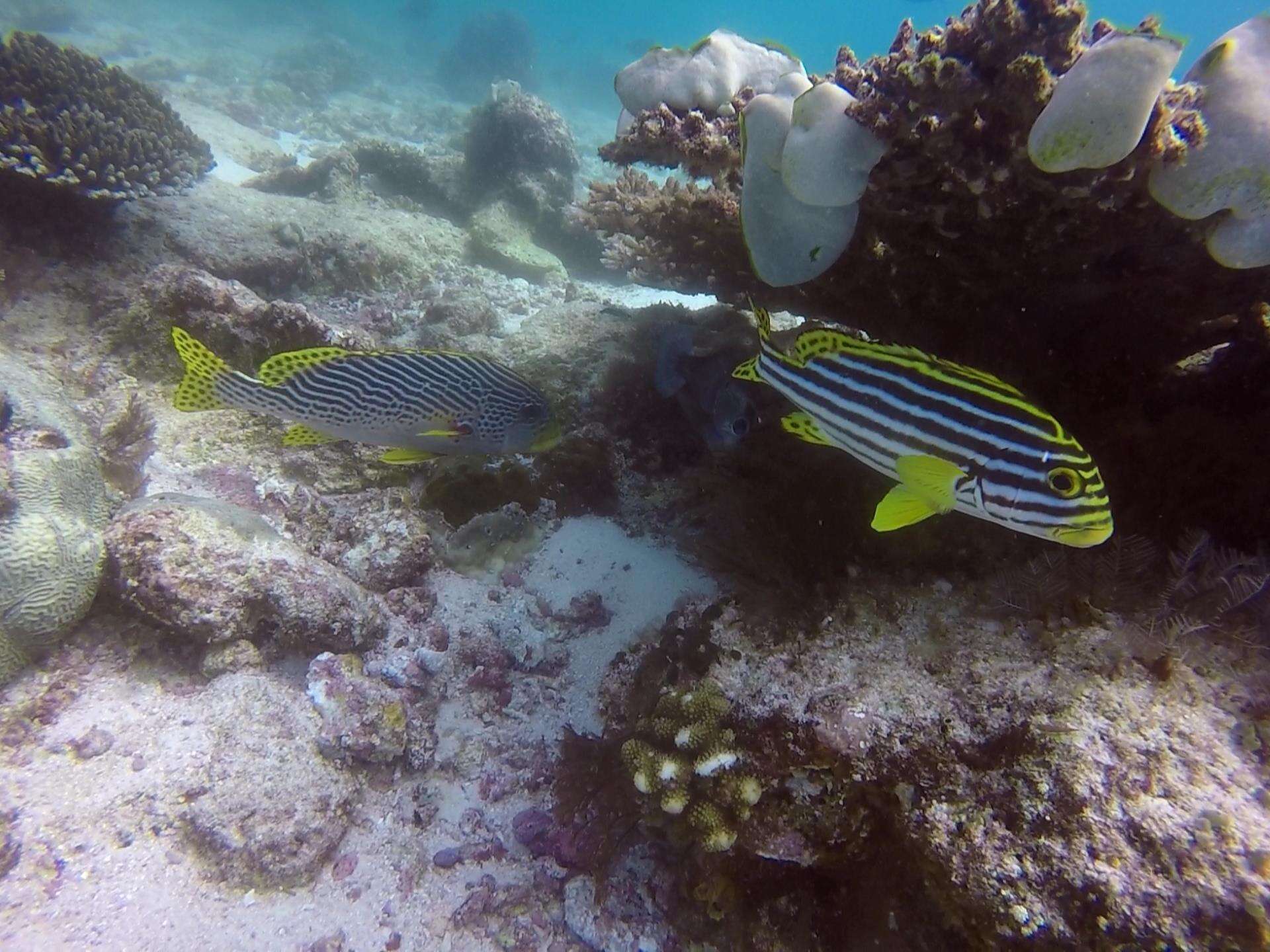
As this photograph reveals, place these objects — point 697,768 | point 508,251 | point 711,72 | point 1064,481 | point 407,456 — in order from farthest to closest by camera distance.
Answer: point 508,251
point 711,72
point 407,456
point 697,768
point 1064,481

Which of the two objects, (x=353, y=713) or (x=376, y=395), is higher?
(x=376, y=395)

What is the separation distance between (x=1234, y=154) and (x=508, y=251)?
10.0 metres

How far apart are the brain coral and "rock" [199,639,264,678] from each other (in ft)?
17.1

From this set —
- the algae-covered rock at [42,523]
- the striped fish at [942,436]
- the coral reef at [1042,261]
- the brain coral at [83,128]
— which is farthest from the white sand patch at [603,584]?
the brain coral at [83,128]

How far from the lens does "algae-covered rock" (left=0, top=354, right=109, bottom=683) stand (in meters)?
3.33

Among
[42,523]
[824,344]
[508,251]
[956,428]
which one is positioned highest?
[508,251]

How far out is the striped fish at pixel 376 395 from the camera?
3.51 meters

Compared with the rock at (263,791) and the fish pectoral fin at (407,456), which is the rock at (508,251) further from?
the rock at (263,791)

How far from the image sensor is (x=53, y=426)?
4.06m

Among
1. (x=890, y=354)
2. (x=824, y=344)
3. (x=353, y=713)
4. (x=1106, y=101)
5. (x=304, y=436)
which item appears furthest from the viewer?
(x=304, y=436)

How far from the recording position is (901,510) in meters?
2.30

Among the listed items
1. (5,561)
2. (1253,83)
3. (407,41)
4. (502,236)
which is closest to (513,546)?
(5,561)

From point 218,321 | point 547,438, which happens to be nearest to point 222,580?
point 547,438

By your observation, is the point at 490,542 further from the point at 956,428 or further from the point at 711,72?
the point at 711,72
